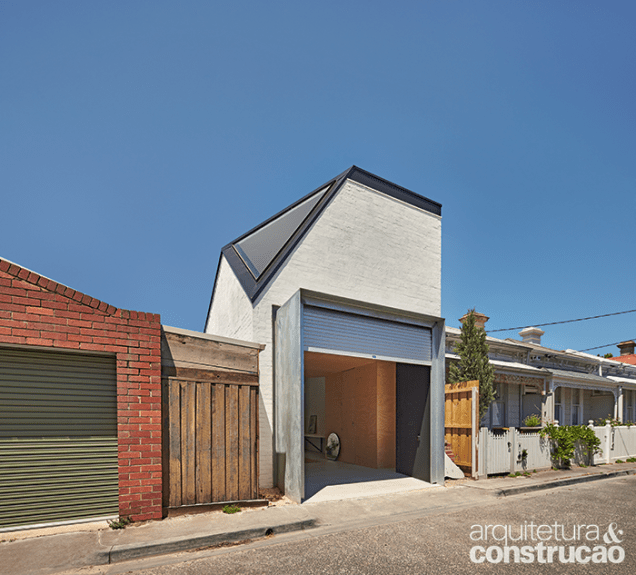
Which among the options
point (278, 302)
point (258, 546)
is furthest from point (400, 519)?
point (278, 302)

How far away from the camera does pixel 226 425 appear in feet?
26.6

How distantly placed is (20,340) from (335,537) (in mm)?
5368

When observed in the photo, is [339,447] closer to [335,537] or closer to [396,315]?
[396,315]

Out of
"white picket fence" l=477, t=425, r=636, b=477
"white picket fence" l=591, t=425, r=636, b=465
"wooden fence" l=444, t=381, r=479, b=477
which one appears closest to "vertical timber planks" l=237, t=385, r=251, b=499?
"wooden fence" l=444, t=381, r=479, b=477

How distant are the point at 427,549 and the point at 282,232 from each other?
9715mm

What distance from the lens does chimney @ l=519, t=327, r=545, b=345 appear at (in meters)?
24.6

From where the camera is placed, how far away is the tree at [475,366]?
553 inches

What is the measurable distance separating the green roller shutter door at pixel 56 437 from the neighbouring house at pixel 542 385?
36.0 feet

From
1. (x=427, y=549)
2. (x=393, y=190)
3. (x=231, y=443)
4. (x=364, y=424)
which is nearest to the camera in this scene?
(x=427, y=549)

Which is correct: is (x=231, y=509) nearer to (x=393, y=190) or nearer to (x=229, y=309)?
(x=229, y=309)

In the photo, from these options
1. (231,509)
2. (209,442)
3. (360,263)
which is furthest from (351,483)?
(360,263)

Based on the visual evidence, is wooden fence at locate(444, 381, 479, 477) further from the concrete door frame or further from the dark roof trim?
the dark roof trim

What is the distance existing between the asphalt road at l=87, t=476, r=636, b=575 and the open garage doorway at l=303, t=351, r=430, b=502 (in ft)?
8.07

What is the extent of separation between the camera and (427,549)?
611 centimetres
